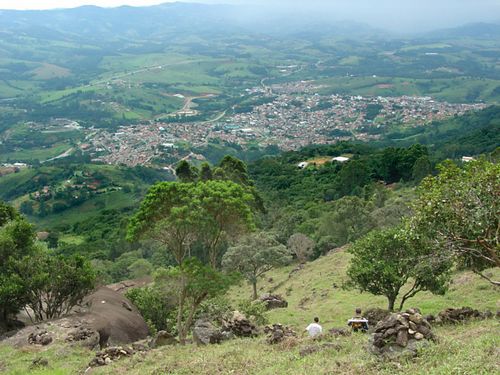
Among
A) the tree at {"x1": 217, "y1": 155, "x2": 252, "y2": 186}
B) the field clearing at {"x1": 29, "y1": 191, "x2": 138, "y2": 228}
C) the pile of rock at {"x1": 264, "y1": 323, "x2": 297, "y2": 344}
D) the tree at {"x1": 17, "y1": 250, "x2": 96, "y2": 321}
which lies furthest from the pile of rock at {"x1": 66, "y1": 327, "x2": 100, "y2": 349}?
the field clearing at {"x1": 29, "y1": 191, "x2": 138, "y2": 228}

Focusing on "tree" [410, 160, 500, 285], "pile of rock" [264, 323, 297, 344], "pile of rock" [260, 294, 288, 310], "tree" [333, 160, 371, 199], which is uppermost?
"tree" [410, 160, 500, 285]

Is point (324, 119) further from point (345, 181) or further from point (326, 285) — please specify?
point (326, 285)

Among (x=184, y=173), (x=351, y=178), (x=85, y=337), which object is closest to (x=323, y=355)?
(x=85, y=337)

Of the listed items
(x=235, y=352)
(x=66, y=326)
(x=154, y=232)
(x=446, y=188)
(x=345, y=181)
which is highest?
(x=446, y=188)

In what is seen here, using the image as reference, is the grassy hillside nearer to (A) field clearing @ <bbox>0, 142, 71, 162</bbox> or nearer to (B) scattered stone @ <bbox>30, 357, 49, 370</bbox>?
(B) scattered stone @ <bbox>30, 357, 49, 370</bbox>

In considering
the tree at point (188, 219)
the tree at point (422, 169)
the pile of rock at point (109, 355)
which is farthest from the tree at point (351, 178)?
the pile of rock at point (109, 355)

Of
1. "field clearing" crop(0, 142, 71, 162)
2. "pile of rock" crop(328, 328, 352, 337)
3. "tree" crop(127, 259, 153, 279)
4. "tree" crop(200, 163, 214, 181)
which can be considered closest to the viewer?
"pile of rock" crop(328, 328, 352, 337)

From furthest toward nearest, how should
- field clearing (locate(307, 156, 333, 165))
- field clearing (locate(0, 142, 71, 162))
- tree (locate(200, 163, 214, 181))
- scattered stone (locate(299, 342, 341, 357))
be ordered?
field clearing (locate(0, 142, 71, 162))
field clearing (locate(307, 156, 333, 165))
tree (locate(200, 163, 214, 181))
scattered stone (locate(299, 342, 341, 357))

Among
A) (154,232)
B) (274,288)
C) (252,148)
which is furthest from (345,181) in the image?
(252,148)
